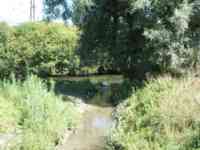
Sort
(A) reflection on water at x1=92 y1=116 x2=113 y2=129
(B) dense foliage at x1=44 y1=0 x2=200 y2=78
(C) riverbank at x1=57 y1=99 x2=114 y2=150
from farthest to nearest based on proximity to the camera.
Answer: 1. (B) dense foliage at x1=44 y1=0 x2=200 y2=78
2. (A) reflection on water at x1=92 y1=116 x2=113 y2=129
3. (C) riverbank at x1=57 y1=99 x2=114 y2=150

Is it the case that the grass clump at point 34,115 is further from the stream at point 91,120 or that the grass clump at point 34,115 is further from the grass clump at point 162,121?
the grass clump at point 162,121

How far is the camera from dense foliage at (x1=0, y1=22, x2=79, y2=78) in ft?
67.5

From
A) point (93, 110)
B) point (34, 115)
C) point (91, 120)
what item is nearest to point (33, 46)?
point (93, 110)

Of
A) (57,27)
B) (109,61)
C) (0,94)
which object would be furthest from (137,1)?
(57,27)

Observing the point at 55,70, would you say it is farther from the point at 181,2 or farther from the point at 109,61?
the point at 181,2

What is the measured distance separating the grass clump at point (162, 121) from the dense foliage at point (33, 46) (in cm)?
1112

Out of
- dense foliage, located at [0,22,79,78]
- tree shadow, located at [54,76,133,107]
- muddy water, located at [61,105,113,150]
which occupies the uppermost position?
dense foliage, located at [0,22,79,78]

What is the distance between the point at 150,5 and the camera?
12.4 m

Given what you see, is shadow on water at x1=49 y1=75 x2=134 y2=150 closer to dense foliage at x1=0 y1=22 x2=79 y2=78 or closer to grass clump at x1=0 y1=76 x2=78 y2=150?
grass clump at x1=0 y1=76 x2=78 y2=150

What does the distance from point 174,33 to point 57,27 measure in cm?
1017

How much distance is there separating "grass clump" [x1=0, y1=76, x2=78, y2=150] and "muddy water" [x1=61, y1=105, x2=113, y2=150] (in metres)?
0.31

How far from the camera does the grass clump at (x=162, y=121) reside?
22.3 ft

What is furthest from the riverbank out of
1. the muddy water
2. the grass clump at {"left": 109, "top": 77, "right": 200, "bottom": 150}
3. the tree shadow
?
the tree shadow

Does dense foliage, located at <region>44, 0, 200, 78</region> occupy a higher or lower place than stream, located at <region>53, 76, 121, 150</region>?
higher
